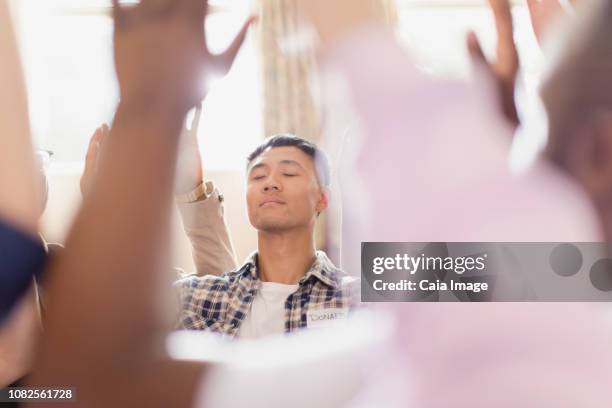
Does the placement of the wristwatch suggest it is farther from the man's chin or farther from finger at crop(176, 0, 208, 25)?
finger at crop(176, 0, 208, 25)

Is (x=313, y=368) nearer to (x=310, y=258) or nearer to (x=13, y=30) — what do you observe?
(x=310, y=258)

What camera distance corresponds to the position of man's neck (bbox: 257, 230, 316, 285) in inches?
38.1

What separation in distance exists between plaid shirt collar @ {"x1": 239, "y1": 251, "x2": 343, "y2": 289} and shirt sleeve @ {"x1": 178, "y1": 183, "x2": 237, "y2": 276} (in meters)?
0.02

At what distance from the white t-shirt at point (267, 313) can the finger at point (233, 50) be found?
1.12 ft


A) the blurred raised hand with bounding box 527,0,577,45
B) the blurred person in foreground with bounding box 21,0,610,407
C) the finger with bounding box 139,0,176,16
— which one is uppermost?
the blurred raised hand with bounding box 527,0,577,45

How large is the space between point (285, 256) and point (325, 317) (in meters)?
0.11

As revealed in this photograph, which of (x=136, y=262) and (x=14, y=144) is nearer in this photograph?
(x=136, y=262)

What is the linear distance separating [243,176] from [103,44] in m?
0.30

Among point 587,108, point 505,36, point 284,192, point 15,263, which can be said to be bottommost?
point 15,263

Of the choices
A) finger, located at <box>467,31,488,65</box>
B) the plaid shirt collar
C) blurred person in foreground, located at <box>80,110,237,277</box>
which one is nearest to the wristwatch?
blurred person in foreground, located at <box>80,110,237,277</box>

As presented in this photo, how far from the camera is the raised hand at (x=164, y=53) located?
938mm

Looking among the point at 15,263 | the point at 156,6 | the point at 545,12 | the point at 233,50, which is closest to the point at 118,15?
the point at 156,6

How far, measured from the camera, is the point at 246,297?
37.9 inches

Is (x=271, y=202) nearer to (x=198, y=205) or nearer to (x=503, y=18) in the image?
(x=198, y=205)
